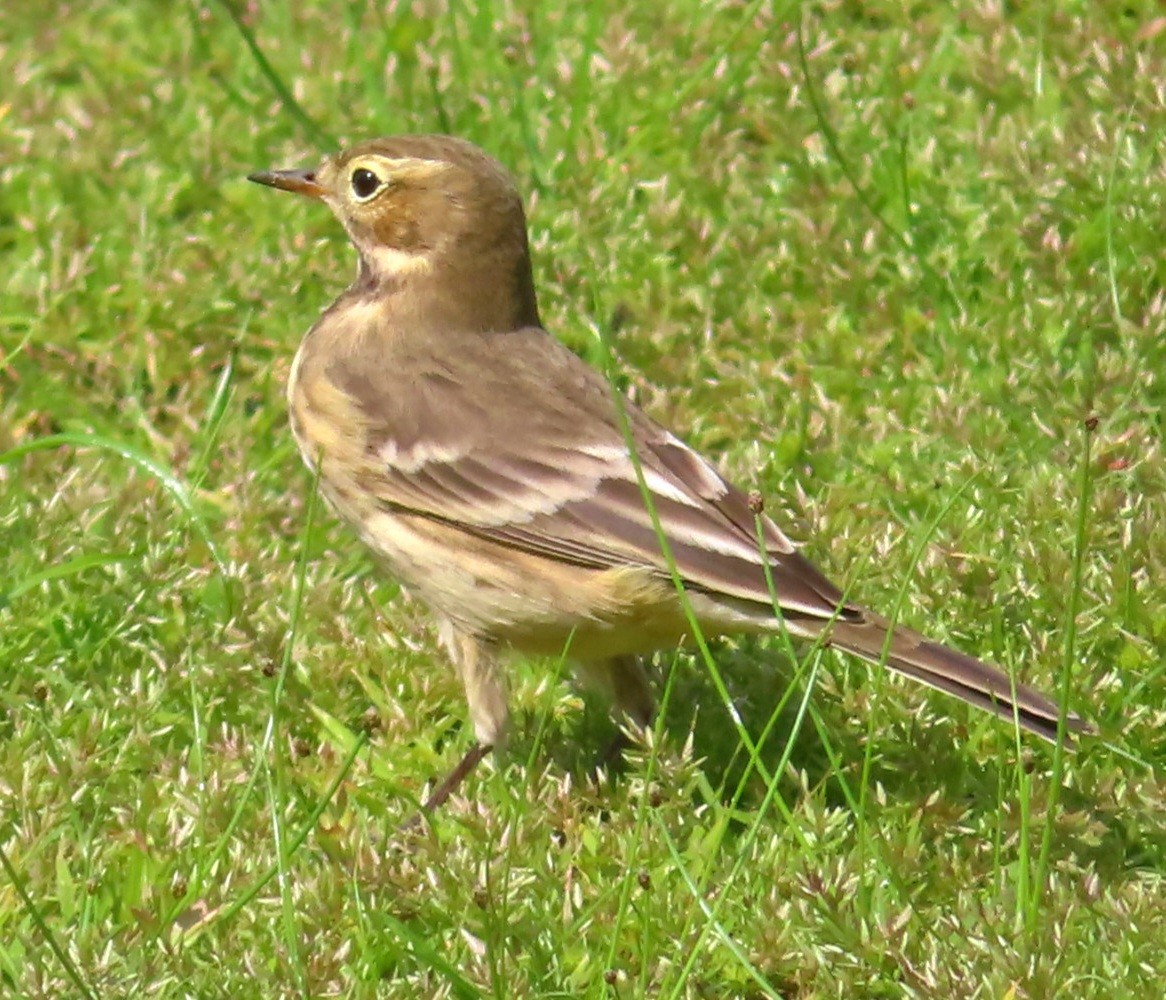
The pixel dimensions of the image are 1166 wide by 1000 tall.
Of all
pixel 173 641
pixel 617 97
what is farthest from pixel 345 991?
pixel 617 97

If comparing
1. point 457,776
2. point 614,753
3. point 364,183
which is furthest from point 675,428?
point 457,776

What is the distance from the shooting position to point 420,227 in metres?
6.63

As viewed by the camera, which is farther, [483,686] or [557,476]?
[483,686]

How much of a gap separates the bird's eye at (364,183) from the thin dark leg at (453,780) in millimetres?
1742

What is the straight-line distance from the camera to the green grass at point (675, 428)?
5.15 m

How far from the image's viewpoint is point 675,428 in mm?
7574

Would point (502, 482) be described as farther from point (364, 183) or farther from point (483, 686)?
point (364, 183)

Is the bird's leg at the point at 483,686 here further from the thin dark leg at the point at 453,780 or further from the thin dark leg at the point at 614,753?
the thin dark leg at the point at 614,753

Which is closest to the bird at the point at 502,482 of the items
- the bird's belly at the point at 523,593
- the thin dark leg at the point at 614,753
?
the bird's belly at the point at 523,593

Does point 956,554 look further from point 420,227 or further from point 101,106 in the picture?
point 101,106

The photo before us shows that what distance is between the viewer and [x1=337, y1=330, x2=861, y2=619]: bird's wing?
5582 mm

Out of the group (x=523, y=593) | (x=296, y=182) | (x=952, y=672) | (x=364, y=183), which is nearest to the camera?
(x=952, y=672)

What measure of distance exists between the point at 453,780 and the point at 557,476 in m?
0.86

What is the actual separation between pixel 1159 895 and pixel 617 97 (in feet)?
15.3
